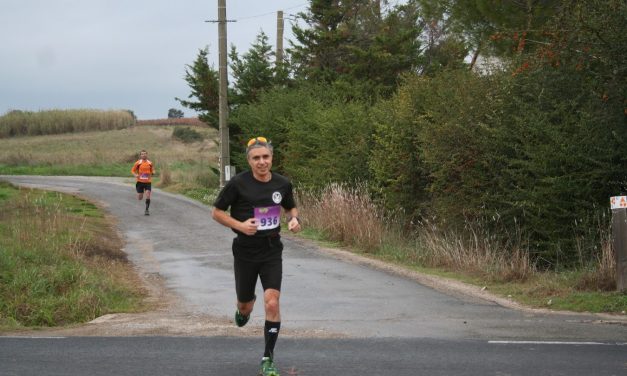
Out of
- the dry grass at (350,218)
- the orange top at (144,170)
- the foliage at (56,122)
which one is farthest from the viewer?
the foliage at (56,122)

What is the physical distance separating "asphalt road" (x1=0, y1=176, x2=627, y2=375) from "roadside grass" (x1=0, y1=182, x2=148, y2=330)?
0.97m

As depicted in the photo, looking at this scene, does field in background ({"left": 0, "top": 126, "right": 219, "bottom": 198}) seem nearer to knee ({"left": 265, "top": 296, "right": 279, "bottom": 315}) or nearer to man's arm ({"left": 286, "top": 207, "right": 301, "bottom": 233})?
man's arm ({"left": 286, "top": 207, "right": 301, "bottom": 233})

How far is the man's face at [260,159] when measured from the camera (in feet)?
25.5

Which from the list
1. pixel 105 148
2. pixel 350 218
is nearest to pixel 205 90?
pixel 350 218

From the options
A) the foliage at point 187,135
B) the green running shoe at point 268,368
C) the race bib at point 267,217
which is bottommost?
the green running shoe at point 268,368

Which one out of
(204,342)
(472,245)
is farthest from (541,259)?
(204,342)

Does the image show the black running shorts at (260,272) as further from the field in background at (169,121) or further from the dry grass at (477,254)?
the field in background at (169,121)

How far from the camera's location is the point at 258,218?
7762 millimetres

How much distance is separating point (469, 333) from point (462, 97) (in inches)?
304

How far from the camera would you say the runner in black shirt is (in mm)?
7750

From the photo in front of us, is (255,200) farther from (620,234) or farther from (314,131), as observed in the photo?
(314,131)

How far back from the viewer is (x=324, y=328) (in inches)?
402

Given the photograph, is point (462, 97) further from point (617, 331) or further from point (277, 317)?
point (277, 317)

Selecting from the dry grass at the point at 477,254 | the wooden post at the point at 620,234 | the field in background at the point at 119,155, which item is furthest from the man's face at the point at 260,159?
the field in background at the point at 119,155
